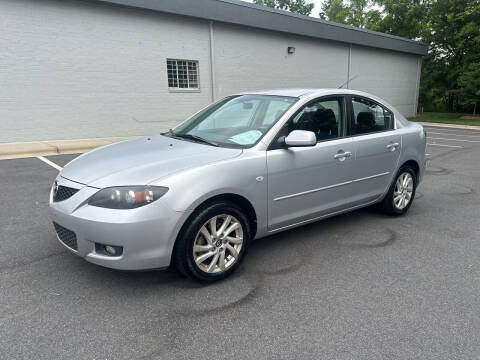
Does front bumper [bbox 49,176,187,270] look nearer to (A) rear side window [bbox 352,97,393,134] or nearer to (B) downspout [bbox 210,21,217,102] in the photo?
(A) rear side window [bbox 352,97,393,134]

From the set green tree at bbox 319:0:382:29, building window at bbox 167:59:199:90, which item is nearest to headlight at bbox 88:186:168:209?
building window at bbox 167:59:199:90

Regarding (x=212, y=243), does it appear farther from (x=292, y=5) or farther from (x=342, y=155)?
(x=292, y=5)

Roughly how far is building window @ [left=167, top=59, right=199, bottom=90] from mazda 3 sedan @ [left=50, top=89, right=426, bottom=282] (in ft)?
33.0

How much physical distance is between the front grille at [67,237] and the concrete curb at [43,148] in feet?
23.9

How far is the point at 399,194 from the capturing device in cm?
505

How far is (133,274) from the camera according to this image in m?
3.41

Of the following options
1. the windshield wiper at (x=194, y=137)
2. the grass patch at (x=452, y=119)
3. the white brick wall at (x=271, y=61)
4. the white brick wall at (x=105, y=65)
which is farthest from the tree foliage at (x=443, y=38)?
the windshield wiper at (x=194, y=137)

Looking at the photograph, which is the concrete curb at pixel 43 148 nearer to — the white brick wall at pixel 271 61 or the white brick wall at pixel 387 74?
the white brick wall at pixel 271 61

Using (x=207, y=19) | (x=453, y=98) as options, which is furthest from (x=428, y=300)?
(x=453, y=98)

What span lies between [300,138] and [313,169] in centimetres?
52

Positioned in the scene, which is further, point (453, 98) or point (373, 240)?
point (453, 98)

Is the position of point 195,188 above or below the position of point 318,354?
above

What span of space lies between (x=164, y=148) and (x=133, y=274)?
1.18 meters

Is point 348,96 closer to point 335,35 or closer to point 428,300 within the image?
point 428,300
